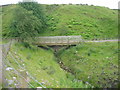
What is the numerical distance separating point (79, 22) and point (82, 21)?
204 centimetres

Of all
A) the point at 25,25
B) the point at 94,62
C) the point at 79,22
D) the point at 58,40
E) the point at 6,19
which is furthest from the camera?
the point at 6,19

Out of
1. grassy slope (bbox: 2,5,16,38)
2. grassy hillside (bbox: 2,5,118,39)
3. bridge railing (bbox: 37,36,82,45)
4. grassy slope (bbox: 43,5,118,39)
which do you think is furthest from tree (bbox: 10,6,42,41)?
grassy slope (bbox: 2,5,16,38)

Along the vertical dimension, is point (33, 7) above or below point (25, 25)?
above

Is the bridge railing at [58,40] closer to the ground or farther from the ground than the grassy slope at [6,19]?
closer to the ground

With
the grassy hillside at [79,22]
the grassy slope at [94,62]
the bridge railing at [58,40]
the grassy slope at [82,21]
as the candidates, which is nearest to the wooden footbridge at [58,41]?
the bridge railing at [58,40]

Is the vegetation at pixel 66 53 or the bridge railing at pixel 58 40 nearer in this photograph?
the vegetation at pixel 66 53

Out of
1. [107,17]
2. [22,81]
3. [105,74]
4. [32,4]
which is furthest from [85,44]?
[107,17]

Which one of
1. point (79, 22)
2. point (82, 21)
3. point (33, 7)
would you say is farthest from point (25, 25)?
point (82, 21)

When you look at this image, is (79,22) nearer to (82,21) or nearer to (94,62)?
(82,21)

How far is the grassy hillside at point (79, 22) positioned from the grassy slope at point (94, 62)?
12821 mm

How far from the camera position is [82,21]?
213 ft

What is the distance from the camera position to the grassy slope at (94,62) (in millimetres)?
29112

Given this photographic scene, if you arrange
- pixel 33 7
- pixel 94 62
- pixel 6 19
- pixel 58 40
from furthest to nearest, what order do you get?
1. pixel 6 19
2. pixel 33 7
3. pixel 58 40
4. pixel 94 62

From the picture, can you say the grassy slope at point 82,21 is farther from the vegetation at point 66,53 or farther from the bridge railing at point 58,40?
the bridge railing at point 58,40
